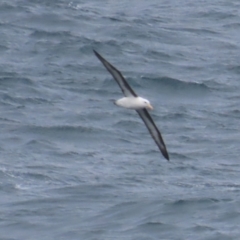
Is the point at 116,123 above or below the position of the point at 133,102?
below

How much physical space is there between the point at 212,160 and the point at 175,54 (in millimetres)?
9744

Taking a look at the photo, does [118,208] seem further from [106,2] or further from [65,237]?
[106,2]

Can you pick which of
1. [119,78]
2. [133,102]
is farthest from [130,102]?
[119,78]

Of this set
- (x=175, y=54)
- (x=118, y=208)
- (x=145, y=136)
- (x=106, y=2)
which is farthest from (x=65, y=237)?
(x=106, y=2)

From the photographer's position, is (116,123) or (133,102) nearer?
(133,102)

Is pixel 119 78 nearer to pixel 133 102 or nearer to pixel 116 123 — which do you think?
pixel 133 102

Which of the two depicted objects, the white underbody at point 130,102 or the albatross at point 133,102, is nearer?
the albatross at point 133,102

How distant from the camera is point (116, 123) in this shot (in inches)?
1469

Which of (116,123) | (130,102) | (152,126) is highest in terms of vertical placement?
(130,102)

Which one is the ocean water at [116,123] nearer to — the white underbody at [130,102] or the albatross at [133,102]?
the albatross at [133,102]

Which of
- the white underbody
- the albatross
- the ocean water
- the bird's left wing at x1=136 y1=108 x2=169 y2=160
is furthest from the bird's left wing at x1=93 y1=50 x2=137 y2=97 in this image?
the ocean water

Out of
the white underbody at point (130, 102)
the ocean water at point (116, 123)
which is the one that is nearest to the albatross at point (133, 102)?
the white underbody at point (130, 102)

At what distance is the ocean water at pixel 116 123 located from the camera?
30.7 meters

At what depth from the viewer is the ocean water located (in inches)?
1209
